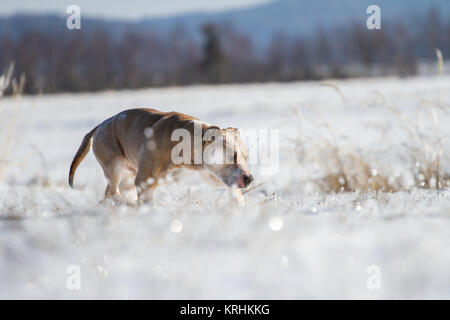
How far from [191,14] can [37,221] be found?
589ft

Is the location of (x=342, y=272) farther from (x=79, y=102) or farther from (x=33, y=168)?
(x=79, y=102)

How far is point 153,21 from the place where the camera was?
17200cm

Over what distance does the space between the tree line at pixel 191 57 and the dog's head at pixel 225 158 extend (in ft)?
54.2

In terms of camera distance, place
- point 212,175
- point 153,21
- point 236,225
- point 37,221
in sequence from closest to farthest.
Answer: point 236,225, point 37,221, point 212,175, point 153,21

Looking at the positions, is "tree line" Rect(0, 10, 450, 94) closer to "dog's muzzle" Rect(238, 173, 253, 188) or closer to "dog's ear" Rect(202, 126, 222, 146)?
"dog's ear" Rect(202, 126, 222, 146)

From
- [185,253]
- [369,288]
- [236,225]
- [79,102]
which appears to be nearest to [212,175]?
[236,225]

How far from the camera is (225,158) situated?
333 cm

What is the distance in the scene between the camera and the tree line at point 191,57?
33844 millimetres

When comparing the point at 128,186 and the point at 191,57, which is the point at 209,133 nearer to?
the point at 128,186

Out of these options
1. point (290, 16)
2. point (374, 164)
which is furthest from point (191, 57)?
point (290, 16)

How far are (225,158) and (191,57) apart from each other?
61902 millimetres

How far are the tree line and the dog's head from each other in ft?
54.2

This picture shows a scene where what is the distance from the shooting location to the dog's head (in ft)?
10.8

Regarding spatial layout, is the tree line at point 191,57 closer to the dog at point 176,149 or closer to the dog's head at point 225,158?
the dog at point 176,149
